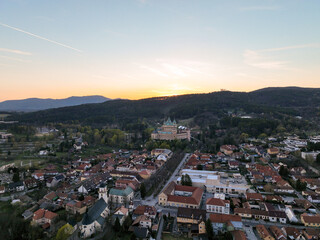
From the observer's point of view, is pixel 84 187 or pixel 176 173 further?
pixel 176 173

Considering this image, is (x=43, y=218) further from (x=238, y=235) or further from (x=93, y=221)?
(x=238, y=235)

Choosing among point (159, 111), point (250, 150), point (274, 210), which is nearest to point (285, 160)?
point (250, 150)

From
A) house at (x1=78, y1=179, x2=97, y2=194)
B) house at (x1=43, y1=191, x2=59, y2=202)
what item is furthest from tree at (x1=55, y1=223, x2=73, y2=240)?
house at (x1=78, y1=179, x2=97, y2=194)

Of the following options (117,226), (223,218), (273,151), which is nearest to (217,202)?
(223,218)

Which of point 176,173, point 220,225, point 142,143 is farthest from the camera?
point 142,143

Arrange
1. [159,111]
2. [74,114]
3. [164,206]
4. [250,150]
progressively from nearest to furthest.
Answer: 1. [164,206]
2. [250,150]
3. [74,114]
4. [159,111]

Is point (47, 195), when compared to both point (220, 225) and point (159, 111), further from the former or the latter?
point (159, 111)

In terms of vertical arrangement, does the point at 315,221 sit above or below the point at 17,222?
below

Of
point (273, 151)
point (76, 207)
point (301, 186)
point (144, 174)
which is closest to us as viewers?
point (76, 207)

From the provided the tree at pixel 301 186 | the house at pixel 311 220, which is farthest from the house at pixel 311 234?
the tree at pixel 301 186
